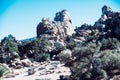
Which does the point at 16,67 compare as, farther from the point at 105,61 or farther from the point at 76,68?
the point at 105,61

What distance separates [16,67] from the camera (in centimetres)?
7688

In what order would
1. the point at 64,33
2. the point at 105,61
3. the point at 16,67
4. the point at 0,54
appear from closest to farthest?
1. the point at 105,61
2. the point at 16,67
3. the point at 0,54
4. the point at 64,33

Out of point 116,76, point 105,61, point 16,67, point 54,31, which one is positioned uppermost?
point 54,31

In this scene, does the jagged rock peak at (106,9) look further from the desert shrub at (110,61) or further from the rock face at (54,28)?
the desert shrub at (110,61)

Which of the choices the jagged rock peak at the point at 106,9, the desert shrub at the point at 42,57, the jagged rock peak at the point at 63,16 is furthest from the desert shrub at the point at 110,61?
the jagged rock peak at the point at 63,16

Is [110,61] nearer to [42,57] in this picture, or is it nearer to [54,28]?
[42,57]

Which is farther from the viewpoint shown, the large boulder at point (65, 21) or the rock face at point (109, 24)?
the large boulder at point (65, 21)

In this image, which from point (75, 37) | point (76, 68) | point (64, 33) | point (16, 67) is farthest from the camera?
point (64, 33)

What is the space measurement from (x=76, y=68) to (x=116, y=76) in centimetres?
864

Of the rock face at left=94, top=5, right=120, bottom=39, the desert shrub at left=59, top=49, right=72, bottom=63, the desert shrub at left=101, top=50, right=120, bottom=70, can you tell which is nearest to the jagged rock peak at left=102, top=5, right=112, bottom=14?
the rock face at left=94, top=5, right=120, bottom=39

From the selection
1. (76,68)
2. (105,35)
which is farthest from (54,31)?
(76,68)

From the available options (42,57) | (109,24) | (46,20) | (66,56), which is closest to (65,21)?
(46,20)

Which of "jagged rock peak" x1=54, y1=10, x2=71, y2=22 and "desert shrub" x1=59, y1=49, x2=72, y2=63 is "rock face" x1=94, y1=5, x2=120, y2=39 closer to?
"jagged rock peak" x1=54, y1=10, x2=71, y2=22

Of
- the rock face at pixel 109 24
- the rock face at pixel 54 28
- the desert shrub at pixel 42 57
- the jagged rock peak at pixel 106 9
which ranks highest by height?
the jagged rock peak at pixel 106 9
